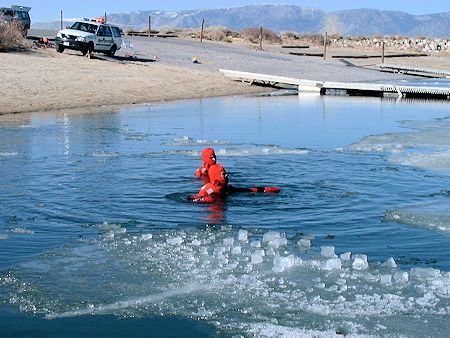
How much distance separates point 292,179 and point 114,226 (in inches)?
187

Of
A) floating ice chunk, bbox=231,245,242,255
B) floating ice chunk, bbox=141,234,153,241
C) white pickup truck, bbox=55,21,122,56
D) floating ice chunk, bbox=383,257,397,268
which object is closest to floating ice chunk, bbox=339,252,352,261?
floating ice chunk, bbox=383,257,397,268

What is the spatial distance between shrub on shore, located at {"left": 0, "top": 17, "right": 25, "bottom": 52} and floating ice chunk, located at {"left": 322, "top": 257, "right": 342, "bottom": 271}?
28763 mm

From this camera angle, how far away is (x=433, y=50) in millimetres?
80625

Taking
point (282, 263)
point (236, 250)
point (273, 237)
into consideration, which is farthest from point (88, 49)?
point (282, 263)

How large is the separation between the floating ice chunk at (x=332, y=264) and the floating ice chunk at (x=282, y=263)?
376 millimetres

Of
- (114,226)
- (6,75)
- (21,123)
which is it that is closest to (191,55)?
(6,75)

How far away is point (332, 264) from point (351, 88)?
28.6m

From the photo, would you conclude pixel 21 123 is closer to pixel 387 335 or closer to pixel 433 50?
pixel 387 335

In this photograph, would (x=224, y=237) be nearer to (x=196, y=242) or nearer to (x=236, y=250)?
(x=196, y=242)

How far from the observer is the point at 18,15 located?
46.0 meters

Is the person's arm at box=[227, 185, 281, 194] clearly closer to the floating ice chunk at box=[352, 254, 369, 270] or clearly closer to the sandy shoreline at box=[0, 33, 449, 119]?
the floating ice chunk at box=[352, 254, 369, 270]

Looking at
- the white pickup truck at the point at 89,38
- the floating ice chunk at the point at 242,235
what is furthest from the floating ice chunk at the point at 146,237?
the white pickup truck at the point at 89,38

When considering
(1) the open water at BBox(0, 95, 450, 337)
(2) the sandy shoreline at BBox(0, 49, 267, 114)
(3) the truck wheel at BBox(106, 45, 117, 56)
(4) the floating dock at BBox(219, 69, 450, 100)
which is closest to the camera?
(1) the open water at BBox(0, 95, 450, 337)

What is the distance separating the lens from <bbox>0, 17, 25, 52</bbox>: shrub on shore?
118 ft
